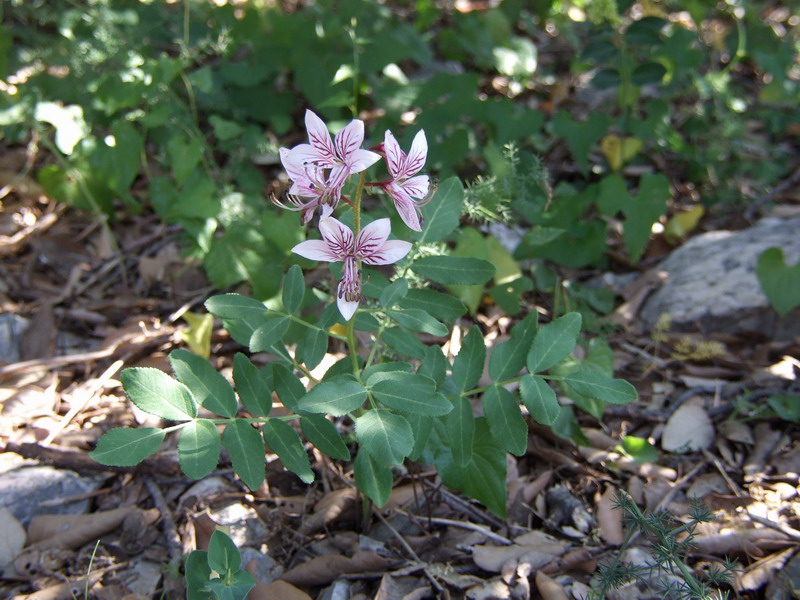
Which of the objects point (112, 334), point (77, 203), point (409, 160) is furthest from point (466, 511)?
point (77, 203)

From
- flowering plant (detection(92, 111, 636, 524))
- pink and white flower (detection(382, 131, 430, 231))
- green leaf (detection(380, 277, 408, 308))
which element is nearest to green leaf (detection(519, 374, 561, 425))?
flowering plant (detection(92, 111, 636, 524))

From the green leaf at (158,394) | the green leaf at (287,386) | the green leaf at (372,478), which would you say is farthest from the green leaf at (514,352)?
the green leaf at (158,394)

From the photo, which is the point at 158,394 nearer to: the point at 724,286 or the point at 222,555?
the point at 222,555

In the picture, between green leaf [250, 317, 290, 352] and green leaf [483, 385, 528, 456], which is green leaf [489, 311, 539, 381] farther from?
green leaf [250, 317, 290, 352]

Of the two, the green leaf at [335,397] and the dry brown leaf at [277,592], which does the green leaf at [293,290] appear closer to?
the green leaf at [335,397]

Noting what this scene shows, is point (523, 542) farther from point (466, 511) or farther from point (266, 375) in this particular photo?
point (266, 375)

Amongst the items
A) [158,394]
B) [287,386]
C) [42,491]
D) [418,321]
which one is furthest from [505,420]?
[42,491]
